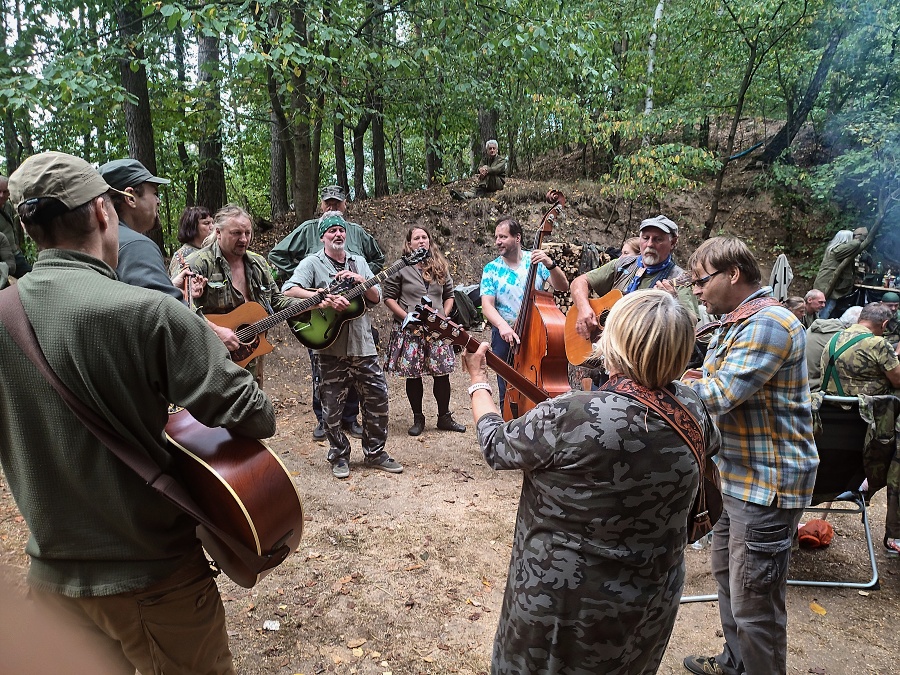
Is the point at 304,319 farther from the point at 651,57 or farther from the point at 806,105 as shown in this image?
the point at 806,105

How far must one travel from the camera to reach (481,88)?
34.4 feet

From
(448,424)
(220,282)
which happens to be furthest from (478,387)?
(448,424)

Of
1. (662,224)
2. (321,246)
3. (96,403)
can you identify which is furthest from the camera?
(321,246)

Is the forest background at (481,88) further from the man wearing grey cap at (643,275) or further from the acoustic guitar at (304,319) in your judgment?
the man wearing grey cap at (643,275)

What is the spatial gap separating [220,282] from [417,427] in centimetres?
278

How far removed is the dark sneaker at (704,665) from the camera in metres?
2.96

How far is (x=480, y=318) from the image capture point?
33.1 ft

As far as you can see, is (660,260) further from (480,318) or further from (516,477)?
(480,318)

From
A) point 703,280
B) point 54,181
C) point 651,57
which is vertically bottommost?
point 703,280

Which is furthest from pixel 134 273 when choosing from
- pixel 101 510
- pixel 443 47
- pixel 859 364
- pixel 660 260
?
pixel 443 47

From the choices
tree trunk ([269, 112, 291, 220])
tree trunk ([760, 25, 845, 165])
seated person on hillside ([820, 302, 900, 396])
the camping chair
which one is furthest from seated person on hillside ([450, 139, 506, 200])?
the camping chair

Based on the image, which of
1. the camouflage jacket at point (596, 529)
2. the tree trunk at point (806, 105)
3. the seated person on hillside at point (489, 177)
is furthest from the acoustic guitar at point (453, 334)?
the tree trunk at point (806, 105)

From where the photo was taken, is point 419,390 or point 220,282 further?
point 419,390

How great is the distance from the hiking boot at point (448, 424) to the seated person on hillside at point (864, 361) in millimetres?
3485
